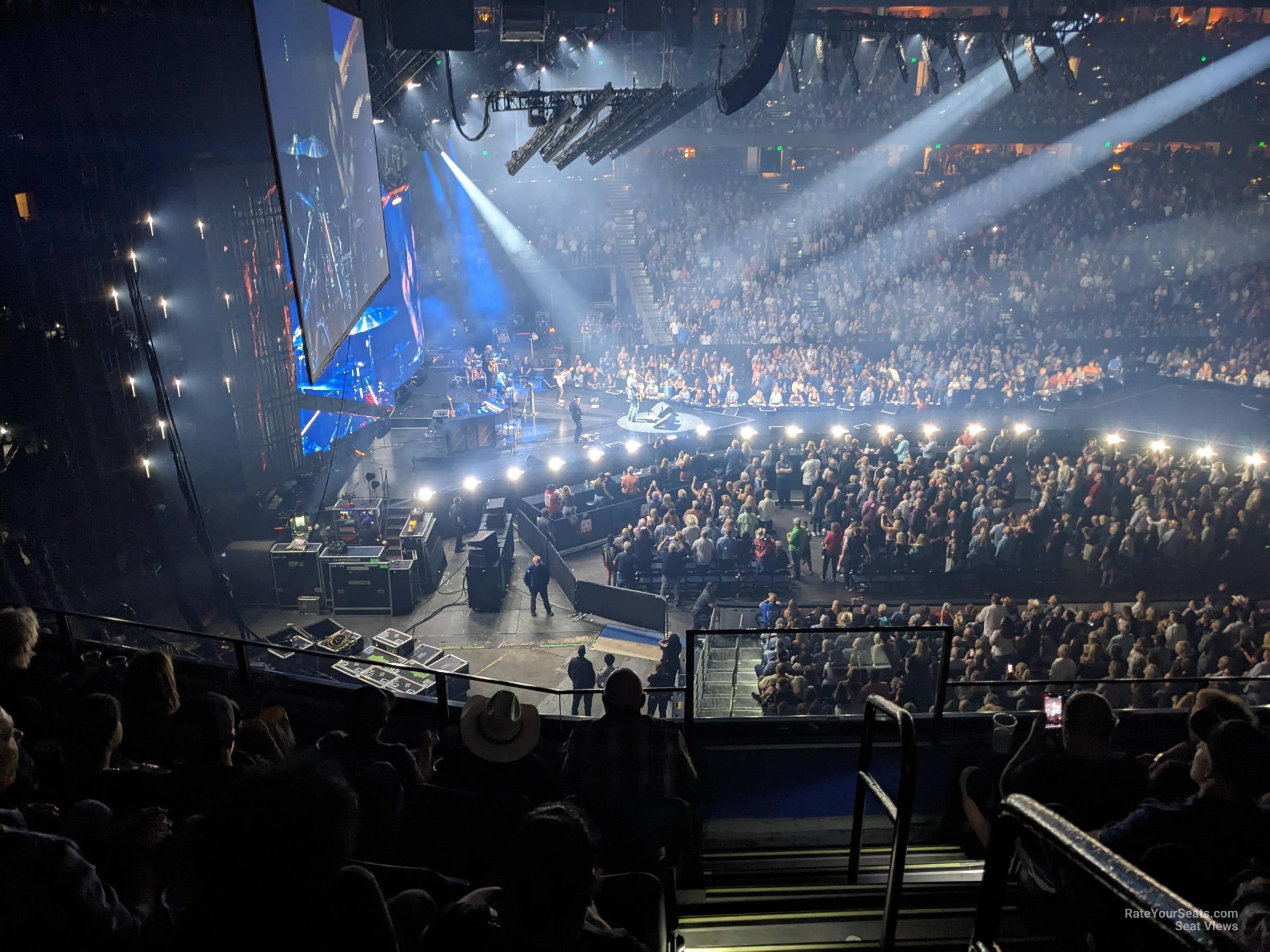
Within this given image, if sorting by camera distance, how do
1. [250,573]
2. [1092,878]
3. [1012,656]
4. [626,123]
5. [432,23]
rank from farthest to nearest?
[626,123] < [250,573] < [432,23] < [1012,656] < [1092,878]

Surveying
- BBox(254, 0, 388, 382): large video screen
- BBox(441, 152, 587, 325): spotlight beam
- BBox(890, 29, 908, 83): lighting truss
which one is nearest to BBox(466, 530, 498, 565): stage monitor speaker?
BBox(254, 0, 388, 382): large video screen

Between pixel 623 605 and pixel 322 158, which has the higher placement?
pixel 322 158

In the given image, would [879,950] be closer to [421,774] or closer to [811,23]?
[421,774]

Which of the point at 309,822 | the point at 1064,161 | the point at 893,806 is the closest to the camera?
the point at 309,822

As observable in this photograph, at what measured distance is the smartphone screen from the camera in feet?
12.2

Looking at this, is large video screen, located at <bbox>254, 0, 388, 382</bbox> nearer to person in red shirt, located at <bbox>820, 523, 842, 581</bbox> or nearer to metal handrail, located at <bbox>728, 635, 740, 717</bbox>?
metal handrail, located at <bbox>728, 635, 740, 717</bbox>

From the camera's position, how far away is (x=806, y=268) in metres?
29.0

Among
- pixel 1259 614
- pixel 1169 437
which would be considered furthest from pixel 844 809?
pixel 1169 437

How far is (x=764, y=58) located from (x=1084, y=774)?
9691mm

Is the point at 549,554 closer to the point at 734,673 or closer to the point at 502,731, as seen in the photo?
the point at 734,673

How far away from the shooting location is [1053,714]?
3.74 meters

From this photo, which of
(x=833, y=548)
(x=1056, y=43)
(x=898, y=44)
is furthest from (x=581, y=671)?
(x=1056, y=43)

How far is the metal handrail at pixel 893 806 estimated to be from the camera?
2633mm

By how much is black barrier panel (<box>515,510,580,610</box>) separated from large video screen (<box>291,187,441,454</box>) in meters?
4.23
